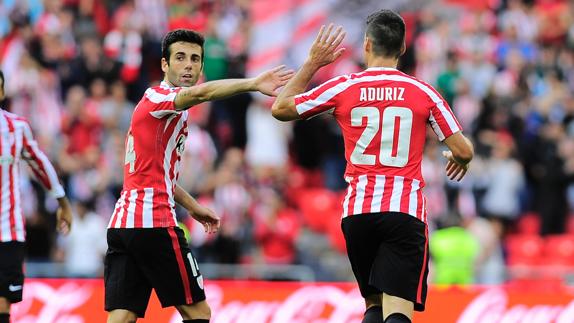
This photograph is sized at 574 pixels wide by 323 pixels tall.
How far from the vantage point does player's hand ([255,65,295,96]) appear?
776 centimetres

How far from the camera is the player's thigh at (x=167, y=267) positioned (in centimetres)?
847

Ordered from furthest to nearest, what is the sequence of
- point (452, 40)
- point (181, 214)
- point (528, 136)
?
point (452, 40)
point (528, 136)
point (181, 214)

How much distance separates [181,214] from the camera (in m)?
16.2

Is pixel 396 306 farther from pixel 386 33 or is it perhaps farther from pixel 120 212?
pixel 120 212

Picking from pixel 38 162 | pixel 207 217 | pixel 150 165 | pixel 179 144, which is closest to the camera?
pixel 150 165

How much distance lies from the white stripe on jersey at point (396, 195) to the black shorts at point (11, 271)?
10.4ft

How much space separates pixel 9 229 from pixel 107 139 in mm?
7607

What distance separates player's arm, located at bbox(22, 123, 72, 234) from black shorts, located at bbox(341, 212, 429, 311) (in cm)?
284

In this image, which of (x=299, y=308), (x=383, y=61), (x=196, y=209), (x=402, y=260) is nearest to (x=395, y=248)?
(x=402, y=260)

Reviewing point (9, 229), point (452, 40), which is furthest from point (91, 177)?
point (9, 229)

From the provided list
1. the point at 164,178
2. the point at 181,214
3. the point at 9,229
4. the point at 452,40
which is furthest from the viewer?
the point at 452,40

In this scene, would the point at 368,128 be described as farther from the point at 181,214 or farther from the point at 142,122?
the point at 181,214

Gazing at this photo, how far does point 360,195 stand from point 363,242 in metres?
0.31

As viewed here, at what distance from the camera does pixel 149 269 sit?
27.9ft
